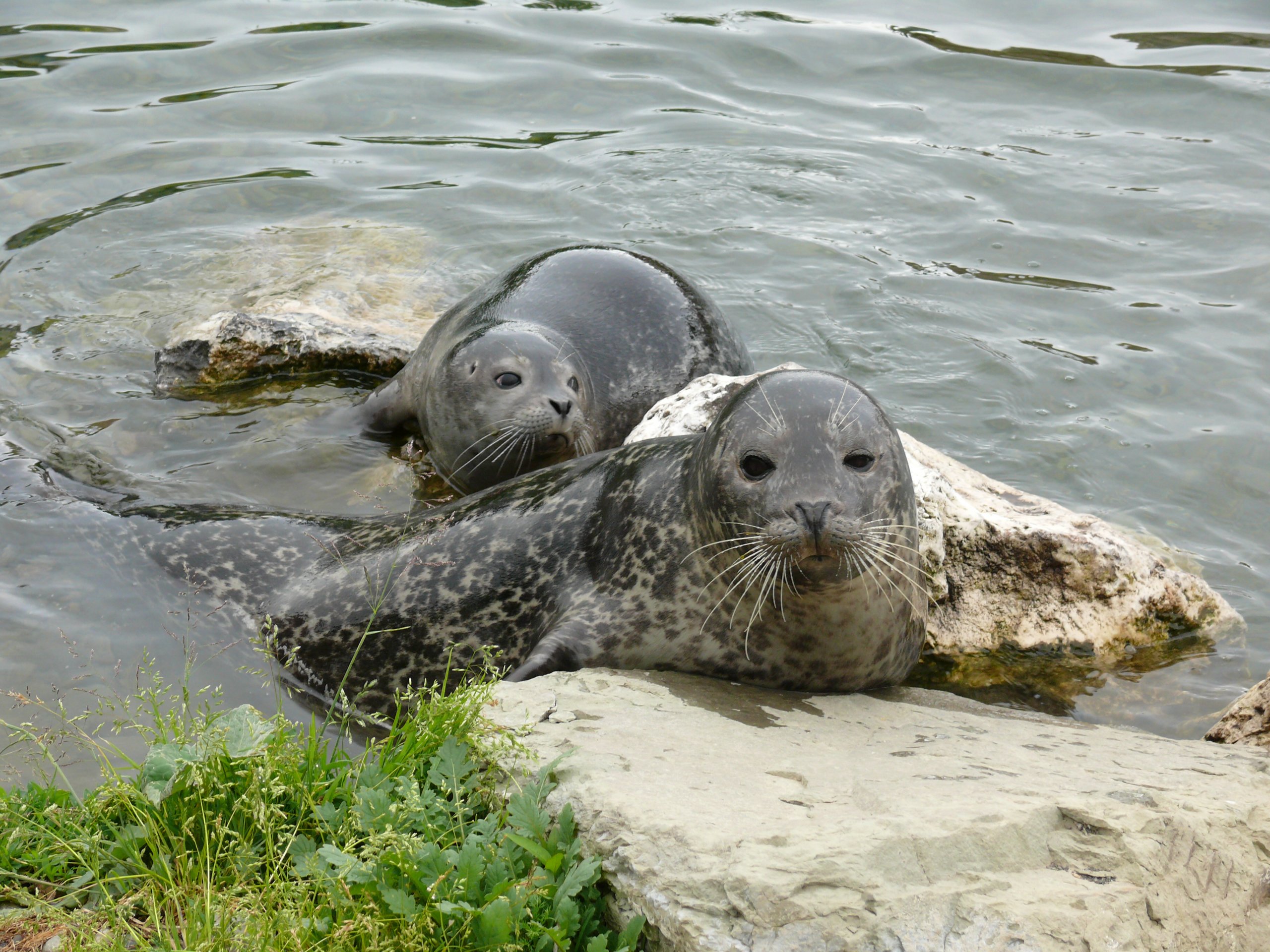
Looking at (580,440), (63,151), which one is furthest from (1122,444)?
(63,151)

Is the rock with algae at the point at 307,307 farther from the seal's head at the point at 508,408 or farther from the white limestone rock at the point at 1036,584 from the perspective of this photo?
the white limestone rock at the point at 1036,584

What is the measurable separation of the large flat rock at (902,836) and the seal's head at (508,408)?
292 centimetres

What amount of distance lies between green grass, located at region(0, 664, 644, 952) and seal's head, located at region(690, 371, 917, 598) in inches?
42.8

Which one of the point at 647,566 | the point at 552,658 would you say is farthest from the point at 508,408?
the point at 552,658

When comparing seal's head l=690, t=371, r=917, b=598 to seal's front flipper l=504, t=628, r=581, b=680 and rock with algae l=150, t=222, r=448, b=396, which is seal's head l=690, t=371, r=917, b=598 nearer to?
seal's front flipper l=504, t=628, r=581, b=680

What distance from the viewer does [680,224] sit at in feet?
33.4

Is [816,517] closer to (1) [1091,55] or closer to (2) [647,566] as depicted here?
(2) [647,566]

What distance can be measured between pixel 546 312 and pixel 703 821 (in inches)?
187

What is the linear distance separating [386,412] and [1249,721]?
15.9 ft

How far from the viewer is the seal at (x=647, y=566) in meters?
4.07

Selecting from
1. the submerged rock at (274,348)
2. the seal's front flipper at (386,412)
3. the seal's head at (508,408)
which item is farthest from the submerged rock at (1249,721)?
Answer: the submerged rock at (274,348)

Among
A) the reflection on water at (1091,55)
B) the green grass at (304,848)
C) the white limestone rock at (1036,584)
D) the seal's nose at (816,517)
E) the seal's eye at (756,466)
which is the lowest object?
the white limestone rock at (1036,584)

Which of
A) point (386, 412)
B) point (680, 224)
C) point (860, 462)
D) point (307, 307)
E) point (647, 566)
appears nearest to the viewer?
point (860, 462)

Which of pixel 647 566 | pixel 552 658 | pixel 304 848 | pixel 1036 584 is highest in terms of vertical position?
pixel 647 566
